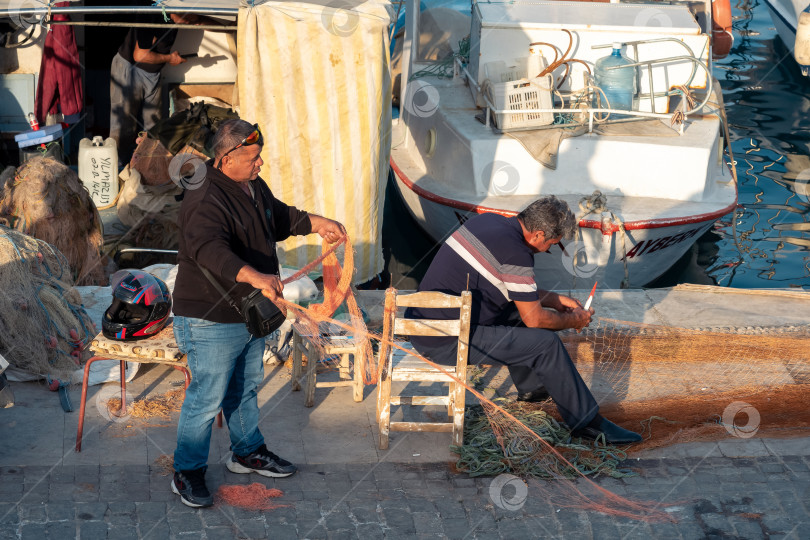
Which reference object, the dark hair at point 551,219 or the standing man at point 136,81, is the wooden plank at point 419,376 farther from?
the standing man at point 136,81

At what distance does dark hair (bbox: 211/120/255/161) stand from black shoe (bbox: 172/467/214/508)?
5.24ft

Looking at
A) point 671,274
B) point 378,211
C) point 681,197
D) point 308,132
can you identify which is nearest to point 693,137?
point 681,197

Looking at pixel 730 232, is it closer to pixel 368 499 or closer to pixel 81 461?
pixel 368 499

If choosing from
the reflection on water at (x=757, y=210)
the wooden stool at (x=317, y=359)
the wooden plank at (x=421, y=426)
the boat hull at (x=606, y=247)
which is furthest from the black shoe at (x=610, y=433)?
the reflection on water at (x=757, y=210)

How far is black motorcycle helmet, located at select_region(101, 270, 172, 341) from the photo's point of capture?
16.0ft

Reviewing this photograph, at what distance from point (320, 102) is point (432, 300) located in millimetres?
2942

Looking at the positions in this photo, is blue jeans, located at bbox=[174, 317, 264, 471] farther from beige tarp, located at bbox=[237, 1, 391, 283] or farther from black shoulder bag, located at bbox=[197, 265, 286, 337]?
beige tarp, located at bbox=[237, 1, 391, 283]

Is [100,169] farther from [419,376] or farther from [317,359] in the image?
[419,376]

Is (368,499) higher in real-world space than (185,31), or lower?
lower

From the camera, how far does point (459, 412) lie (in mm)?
4977

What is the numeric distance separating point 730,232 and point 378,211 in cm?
647

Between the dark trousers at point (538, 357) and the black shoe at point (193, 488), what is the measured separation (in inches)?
58.2

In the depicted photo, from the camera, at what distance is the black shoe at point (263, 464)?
4.67 meters

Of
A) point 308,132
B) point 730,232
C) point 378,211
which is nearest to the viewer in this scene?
point 308,132
